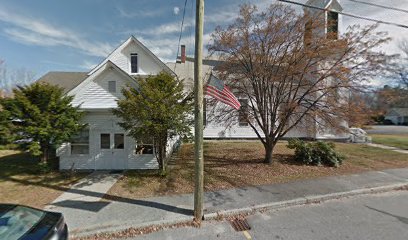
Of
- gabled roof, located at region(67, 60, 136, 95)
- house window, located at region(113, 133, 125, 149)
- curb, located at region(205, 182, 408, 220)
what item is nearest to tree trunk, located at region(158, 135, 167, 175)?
house window, located at region(113, 133, 125, 149)

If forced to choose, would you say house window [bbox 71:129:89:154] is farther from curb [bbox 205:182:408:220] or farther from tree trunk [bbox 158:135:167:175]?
curb [bbox 205:182:408:220]

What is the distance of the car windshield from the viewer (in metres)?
3.75

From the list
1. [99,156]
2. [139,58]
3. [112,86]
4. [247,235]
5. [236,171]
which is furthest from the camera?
[139,58]

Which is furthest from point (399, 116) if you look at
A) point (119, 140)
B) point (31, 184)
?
point (31, 184)

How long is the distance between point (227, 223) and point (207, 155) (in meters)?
7.63

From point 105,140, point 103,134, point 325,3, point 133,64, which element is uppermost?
point 325,3

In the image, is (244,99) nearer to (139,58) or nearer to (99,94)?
(99,94)

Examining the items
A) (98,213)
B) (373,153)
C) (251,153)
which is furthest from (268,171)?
(373,153)

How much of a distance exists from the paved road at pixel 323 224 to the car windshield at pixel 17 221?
2.37 m

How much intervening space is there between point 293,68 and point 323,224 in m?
6.37

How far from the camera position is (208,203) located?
7.05 m

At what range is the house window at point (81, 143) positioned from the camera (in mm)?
11305

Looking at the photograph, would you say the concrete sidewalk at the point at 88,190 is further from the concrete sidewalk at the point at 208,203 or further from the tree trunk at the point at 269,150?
the tree trunk at the point at 269,150

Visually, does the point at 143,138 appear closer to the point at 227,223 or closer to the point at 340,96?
the point at 227,223
